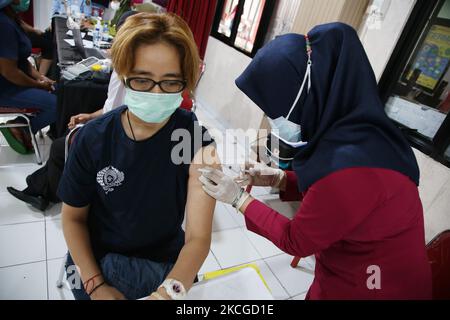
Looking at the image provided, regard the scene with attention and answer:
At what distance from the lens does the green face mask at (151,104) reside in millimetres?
916

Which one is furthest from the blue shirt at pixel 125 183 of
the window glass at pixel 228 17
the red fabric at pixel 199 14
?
the red fabric at pixel 199 14

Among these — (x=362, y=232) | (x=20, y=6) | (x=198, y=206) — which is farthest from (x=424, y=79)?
(x=20, y=6)

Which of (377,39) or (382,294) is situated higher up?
(377,39)

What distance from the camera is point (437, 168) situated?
1787 millimetres

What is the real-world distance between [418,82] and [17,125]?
301 centimetres

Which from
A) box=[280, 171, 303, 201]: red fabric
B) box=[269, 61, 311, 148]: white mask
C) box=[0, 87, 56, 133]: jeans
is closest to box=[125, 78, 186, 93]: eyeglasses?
box=[269, 61, 311, 148]: white mask

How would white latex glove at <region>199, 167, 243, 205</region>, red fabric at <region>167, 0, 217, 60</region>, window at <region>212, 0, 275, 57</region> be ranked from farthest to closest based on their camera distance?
red fabric at <region>167, 0, 217, 60</region>
window at <region>212, 0, 275, 57</region>
white latex glove at <region>199, 167, 243, 205</region>

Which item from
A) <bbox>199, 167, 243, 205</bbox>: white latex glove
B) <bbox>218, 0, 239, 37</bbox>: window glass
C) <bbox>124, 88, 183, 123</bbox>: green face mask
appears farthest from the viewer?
<bbox>218, 0, 239, 37</bbox>: window glass

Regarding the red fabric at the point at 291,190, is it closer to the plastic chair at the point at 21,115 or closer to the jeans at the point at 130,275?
the jeans at the point at 130,275

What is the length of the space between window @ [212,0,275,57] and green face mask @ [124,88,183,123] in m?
2.62

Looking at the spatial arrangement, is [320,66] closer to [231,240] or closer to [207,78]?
[231,240]

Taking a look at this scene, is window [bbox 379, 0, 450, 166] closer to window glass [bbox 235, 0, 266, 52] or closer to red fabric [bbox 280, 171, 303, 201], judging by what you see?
red fabric [bbox 280, 171, 303, 201]

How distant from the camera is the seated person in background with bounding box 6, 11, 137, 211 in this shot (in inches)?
71.2
